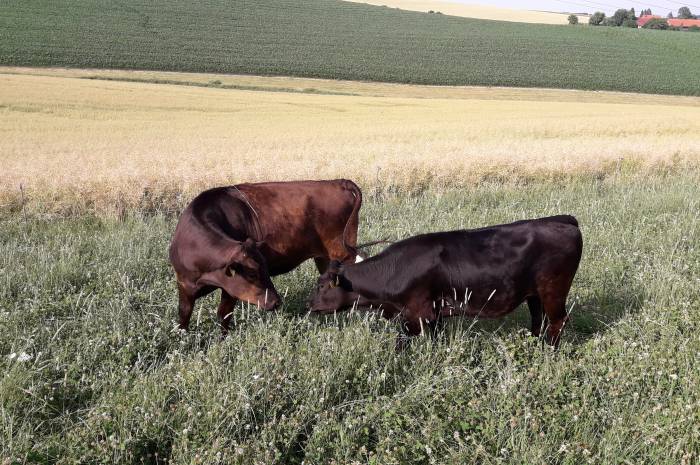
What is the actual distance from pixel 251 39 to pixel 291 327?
58.3m

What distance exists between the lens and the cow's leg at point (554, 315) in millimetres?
5227

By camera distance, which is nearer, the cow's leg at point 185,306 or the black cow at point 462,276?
the black cow at point 462,276

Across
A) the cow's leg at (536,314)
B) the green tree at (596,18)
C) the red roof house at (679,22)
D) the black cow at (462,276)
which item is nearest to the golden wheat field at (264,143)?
the black cow at (462,276)

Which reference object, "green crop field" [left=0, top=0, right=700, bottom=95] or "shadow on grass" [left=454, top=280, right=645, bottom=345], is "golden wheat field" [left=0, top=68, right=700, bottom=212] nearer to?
"shadow on grass" [left=454, top=280, right=645, bottom=345]

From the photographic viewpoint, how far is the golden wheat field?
1143 centimetres

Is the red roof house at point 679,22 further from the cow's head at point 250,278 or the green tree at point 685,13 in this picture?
the cow's head at point 250,278

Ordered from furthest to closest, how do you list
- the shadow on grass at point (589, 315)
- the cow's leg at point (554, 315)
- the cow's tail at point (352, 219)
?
1. the cow's tail at point (352, 219)
2. the shadow on grass at point (589, 315)
3. the cow's leg at point (554, 315)

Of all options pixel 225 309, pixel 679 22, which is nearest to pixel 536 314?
pixel 225 309

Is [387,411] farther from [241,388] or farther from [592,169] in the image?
[592,169]

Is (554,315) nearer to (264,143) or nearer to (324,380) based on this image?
(324,380)

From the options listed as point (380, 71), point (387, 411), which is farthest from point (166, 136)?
point (380, 71)

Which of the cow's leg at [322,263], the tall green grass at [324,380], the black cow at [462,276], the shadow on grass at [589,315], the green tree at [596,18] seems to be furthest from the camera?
the green tree at [596,18]

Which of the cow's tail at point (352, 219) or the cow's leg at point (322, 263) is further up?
the cow's tail at point (352, 219)

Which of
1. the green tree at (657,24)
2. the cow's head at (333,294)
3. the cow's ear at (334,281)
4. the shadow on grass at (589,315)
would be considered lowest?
the shadow on grass at (589,315)
